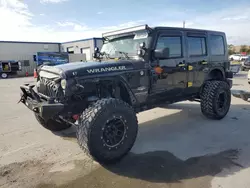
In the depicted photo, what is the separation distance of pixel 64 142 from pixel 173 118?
2825 millimetres

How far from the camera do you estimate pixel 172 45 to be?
4695mm

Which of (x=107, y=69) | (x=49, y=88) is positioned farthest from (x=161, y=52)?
(x=49, y=88)

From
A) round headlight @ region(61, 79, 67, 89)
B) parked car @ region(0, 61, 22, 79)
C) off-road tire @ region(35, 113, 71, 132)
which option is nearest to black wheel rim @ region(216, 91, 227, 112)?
off-road tire @ region(35, 113, 71, 132)

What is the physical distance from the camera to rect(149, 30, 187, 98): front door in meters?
4.39

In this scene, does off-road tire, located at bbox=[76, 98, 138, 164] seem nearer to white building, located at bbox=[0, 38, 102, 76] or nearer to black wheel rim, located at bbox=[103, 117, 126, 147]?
black wheel rim, located at bbox=[103, 117, 126, 147]

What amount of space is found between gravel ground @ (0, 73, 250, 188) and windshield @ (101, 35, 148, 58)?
171 cm

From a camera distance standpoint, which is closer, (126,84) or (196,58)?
(126,84)

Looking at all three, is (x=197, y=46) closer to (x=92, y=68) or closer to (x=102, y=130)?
(x=92, y=68)

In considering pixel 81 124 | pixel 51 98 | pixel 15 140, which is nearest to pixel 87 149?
pixel 81 124

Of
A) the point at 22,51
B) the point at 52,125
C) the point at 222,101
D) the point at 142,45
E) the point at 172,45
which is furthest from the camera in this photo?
the point at 22,51

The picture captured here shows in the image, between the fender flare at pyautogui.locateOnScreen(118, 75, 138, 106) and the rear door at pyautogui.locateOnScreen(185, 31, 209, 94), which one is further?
the rear door at pyautogui.locateOnScreen(185, 31, 209, 94)

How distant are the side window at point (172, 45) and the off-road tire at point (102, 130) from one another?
1596 mm

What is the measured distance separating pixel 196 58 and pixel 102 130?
3.01 metres

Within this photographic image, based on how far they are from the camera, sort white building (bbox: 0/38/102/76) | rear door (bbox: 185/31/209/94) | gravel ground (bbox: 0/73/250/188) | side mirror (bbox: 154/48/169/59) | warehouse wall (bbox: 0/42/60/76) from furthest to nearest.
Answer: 1. warehouse wall (bbox: 0/42/60/76)
2. white building (bbox: 0/38/102/76)
3. rear door (bbox: 185/31/209/94)
4. side mirror (bbox: 154/48/169/59)
5. gravel ground (bbox: 0/73/250/188)
